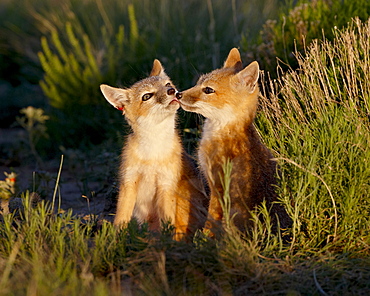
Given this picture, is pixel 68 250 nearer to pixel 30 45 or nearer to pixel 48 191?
pixel 48 191

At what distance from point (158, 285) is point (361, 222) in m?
1.85

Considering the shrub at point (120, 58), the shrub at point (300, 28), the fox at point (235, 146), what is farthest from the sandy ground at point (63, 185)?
the shrub at point (300, 28)

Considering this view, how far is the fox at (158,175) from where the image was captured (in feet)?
16.6

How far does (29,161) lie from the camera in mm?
8969

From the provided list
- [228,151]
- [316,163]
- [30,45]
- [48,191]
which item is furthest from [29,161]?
[316,163]

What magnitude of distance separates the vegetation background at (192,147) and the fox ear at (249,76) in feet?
1.59

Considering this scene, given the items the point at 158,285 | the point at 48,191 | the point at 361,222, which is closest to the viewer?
the point at 158,285

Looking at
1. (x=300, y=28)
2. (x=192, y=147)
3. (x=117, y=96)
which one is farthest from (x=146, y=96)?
(x=300, y=28)

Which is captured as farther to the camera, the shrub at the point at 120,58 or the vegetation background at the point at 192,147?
the shrub at the point at 120,58

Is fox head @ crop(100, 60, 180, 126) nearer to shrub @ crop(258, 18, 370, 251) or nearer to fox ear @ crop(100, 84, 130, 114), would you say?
fox ear @ crop(100, 84, 130, 114)

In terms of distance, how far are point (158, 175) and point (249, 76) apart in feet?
4.22

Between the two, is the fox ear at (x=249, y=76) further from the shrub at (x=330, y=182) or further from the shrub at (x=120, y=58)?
the shrub at (x=120, y=58)

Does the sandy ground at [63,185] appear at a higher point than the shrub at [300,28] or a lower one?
lower

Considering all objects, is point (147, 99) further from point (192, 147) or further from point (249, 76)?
point (192, 147)
